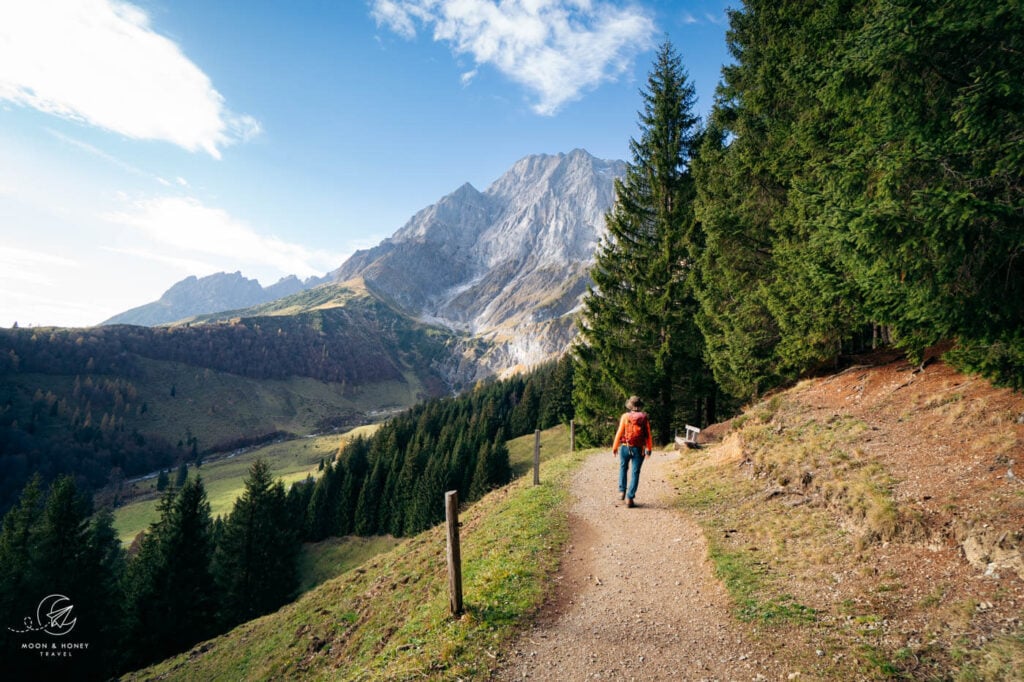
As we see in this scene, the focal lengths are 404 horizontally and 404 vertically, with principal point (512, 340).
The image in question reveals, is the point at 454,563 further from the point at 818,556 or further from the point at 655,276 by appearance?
the point at 655,276

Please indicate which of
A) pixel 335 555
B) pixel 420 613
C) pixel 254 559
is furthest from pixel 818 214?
pixel 335 555

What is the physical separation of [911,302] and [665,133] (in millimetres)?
16139

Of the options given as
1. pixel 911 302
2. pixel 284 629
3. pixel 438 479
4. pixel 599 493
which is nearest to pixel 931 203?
pixel 911 302

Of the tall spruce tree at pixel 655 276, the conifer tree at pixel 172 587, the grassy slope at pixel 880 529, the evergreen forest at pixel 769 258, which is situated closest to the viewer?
the grassy slope at pixel 880 529

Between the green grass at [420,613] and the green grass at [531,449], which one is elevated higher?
the green grass at [420,613]

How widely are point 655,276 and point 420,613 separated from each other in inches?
674

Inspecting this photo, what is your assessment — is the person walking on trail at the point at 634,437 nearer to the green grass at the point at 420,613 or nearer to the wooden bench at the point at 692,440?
the green grass at the point at 420,613

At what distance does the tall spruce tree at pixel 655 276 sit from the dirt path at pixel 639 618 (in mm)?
10909

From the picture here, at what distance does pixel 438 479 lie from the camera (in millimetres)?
54781

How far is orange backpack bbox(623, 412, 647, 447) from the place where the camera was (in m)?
10.7

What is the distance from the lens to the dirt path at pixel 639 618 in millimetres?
5508

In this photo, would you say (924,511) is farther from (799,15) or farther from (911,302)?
(799,15)

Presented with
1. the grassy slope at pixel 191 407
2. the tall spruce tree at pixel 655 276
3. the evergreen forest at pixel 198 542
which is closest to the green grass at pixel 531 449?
the evergreen forest at pixel 198 542

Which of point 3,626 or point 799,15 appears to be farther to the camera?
point 3,626
